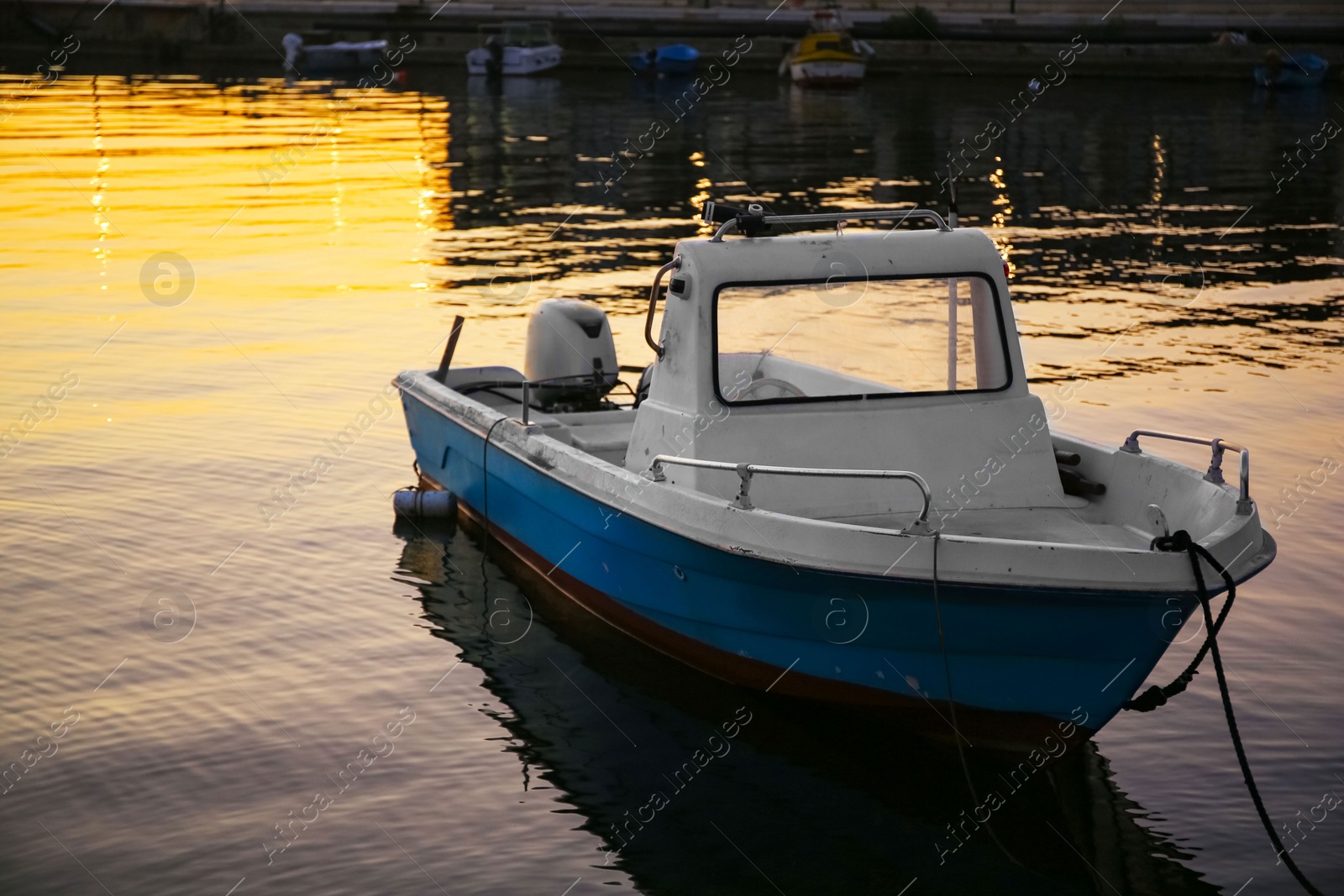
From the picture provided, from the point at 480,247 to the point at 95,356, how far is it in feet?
23.5

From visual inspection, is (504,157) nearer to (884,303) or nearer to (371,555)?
(371,555)

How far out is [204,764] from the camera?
23.3 feet

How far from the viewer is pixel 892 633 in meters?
6.80

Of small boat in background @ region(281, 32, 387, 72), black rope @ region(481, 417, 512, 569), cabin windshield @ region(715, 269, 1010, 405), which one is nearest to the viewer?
cabin windshield @ region(715, 269, 1010, 405)

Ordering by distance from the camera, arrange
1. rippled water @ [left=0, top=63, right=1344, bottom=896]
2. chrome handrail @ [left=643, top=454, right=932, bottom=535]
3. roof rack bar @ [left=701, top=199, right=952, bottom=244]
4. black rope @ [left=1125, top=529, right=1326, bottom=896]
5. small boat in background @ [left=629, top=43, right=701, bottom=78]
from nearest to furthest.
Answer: black rope @ [left=1125, top=529, right=1326, bottom=896] < rippled water @ [left=0, top=63, right=1344, bottom=896] < chrome handrail @ [left=643, top=454, right=932, bottom=535] < roof rack bar @ [left=701, top=199, right=952, bottom=244] < small boat in background @ [left=629, top=43, right=701, bottom=78]

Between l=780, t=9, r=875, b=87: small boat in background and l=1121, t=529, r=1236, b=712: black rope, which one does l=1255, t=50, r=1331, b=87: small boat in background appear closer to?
l=780, t=9, r=875, b=87: small boat in background

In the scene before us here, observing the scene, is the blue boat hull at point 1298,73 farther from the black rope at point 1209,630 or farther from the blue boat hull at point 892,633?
the black rope at point 1209,630

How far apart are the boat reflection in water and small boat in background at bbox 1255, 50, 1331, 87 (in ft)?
145

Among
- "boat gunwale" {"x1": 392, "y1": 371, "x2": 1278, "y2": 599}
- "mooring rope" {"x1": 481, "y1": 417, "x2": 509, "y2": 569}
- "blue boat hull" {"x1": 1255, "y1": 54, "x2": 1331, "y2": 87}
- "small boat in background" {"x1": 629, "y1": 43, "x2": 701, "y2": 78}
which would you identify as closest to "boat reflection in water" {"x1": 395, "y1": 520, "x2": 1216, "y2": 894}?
"boat gunwale" {"x1": 392, "y1": 371, "x2": 1278, "y2": 599}

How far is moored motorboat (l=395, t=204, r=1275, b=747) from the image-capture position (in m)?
6.54

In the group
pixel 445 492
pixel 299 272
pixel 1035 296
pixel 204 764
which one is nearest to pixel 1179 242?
pixel 1035 296

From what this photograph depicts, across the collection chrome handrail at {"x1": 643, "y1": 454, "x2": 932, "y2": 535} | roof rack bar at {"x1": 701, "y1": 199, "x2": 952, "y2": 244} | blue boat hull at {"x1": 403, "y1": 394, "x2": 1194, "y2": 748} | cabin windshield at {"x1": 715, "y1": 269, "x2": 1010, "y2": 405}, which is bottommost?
blue boat hull at {"x1": 403, "y1": 394, "x2": 1194, "y2": 748}

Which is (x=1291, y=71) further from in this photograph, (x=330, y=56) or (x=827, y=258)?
(x=827, y=258)

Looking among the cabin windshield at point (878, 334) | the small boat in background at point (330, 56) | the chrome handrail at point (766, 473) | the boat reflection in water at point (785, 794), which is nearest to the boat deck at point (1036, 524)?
the chrome handrail at point (766, 473)
